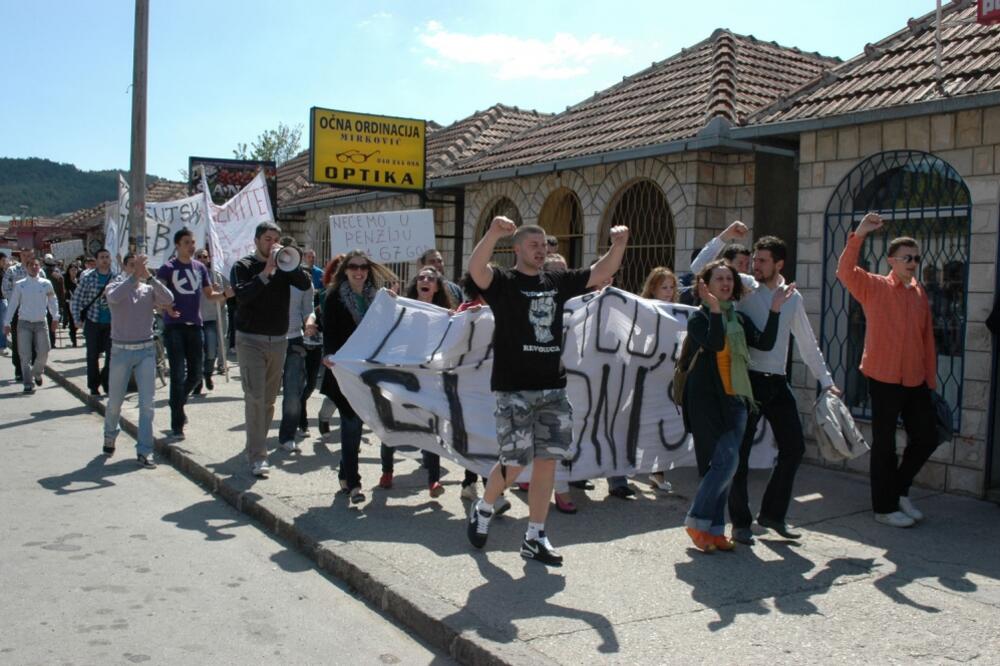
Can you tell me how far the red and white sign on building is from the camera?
274 inches

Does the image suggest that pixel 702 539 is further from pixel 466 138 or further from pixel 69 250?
pixel 69 250

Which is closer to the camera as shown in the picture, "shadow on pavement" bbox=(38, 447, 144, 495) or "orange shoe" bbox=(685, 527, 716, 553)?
"orange shoe" bbox=(685, 527, 716, 553)

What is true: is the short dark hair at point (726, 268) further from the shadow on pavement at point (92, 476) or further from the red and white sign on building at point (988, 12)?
the shadow on pavement at point (92, 476)

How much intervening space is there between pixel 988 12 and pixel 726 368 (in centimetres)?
353

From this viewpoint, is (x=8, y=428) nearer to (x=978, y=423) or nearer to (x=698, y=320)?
(x=698, y=320)

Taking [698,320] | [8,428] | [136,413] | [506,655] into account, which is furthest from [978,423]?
[8,428]

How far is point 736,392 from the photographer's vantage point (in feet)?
Answer: 19.1

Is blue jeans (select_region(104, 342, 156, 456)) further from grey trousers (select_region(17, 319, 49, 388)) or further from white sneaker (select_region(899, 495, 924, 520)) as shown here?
white sneaker (select_region(899, 495, 924, 520))

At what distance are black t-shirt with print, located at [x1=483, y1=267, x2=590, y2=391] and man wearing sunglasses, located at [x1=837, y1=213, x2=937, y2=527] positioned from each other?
2.24 meters

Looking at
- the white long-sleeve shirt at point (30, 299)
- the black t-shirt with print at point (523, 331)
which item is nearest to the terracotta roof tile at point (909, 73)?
the black t-shirt with print at point (523, 331)

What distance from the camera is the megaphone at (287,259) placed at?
758 cm

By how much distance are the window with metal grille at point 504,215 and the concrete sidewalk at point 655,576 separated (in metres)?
6.71

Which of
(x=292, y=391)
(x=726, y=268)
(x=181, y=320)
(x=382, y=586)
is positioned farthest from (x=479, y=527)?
(x=181, y=320)

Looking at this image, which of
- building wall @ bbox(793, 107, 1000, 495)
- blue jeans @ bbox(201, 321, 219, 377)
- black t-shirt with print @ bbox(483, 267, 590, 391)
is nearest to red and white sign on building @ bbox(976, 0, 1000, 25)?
building wall @ bbox(793, 107, 1000, 495)
